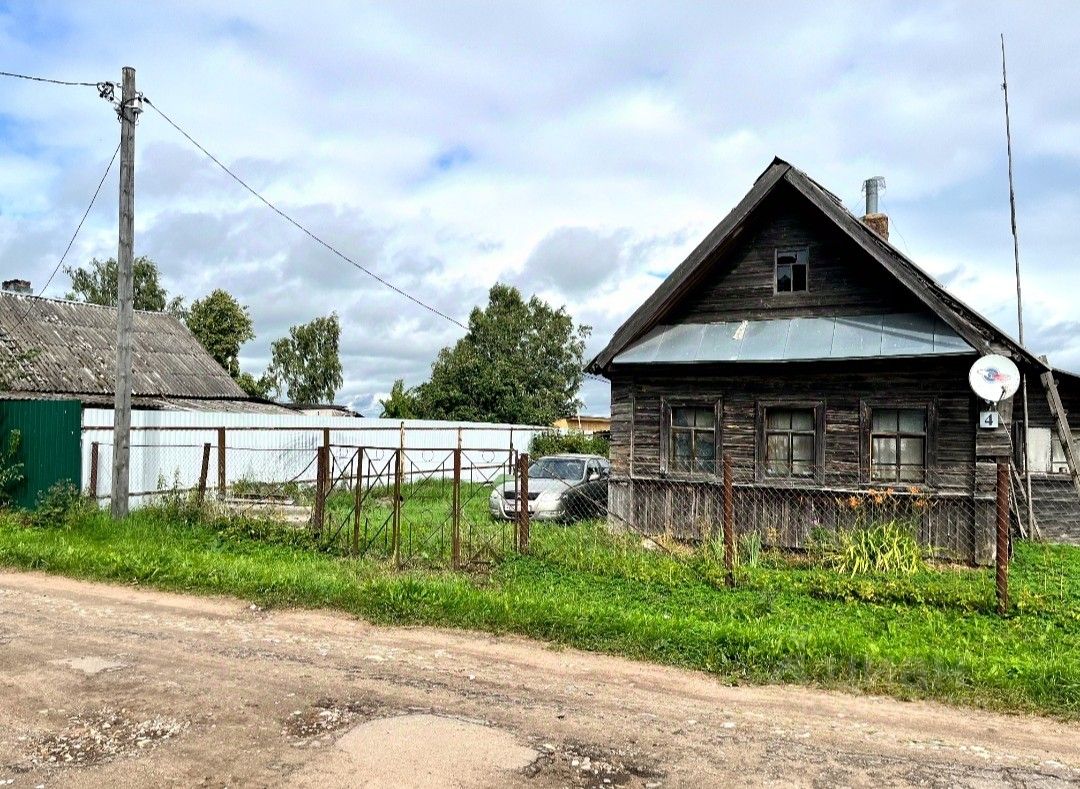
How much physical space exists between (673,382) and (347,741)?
9.30 meters

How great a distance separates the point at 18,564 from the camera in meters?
10.3

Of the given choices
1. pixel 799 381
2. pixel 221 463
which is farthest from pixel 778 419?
pixel 221 463

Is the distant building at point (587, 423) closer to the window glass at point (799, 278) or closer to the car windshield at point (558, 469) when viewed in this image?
the car windshield at point (558, 469)

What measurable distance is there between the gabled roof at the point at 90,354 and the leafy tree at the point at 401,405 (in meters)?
13.1

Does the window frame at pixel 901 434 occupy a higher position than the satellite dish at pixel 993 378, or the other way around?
the satellite dish at pixel 993 378

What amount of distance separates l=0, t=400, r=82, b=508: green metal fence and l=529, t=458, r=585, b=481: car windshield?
8.01m

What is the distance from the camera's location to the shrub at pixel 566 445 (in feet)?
82.1

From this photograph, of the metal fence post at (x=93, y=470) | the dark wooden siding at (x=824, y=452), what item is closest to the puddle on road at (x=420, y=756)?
the dark wooden siding at (x=824, y=452)

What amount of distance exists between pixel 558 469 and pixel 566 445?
8167 millimetres

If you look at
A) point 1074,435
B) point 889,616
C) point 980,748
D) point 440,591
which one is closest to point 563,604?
point 440,591

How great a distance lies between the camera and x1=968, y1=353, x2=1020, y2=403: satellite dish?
1067 cm

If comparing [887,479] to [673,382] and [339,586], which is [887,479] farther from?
[339,586]

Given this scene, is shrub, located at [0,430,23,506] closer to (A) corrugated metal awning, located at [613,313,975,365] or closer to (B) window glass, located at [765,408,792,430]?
(A) corrugated metal awning, located at [613,313,975,365]

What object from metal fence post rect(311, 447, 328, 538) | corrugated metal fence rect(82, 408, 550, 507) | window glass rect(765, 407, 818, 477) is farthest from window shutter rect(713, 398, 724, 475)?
metal fence post rect(311, 447, 328, 538)
